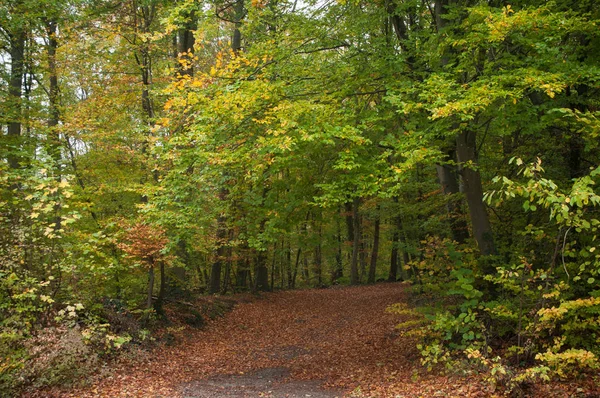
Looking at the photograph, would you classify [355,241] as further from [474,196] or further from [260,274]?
[474,196]

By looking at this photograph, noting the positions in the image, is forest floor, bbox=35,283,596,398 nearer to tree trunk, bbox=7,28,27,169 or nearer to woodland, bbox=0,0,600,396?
woodland, bbox=0,0,600,396

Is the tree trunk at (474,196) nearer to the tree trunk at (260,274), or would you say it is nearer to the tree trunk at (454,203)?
the tree trunk at (454,203)

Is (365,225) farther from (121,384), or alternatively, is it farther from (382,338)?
(121,384)

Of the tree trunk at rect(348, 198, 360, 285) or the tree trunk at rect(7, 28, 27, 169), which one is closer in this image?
the tree trunk at rect(7, 28, 27, 169)

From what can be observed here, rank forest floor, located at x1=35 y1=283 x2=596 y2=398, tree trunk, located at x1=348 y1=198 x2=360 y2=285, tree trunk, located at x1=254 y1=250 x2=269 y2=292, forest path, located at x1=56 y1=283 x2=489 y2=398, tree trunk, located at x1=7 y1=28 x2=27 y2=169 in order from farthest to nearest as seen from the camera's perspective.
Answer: tree trunk, located at x1=348 y1=198 x2=360 y2=285
tree trunk, located at x1=254 y1=250 x2=269 y2=292
tree trunk, located at x1=7 y1=28 x2=27 y2=169
forest path, located at x1=56 y1=283 x2=489 y2=398
forest floor, located at x1=35 y1=283 x2=596 y2=398

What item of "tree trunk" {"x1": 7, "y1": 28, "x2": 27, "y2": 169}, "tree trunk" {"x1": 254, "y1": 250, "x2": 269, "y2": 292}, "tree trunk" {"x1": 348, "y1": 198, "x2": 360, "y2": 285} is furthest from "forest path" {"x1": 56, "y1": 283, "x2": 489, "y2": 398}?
"tree trunk" {"x1": 348, "y1": 198, "x2": 360, "y2": 285}

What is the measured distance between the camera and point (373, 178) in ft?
23.2

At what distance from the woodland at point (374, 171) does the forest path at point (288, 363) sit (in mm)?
577

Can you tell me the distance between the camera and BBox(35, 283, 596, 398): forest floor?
22.8 ft

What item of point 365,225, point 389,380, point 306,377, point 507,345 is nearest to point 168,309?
point 306,377

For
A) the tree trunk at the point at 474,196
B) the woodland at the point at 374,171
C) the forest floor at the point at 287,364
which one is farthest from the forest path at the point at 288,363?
the tree trunk at the point at 474,196

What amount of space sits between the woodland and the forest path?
577mm

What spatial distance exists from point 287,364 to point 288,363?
0.08m

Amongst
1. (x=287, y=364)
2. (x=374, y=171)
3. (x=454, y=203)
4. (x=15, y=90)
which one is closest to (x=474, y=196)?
(x=454, y=203)
